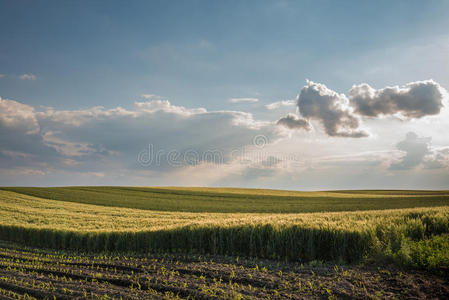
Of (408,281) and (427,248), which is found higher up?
(427,248)

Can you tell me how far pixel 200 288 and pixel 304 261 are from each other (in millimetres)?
4249

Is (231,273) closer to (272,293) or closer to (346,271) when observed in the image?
(272,293)

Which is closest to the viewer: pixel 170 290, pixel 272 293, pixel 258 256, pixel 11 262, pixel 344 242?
pixel 272 293

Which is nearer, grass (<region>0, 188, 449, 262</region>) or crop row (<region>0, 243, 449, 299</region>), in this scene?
crop row (<region>0, 243, 449, 299</region>)

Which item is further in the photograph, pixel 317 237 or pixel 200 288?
pixel 317 237

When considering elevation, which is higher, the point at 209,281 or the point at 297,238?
the point at 297,238

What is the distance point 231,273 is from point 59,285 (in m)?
4.92

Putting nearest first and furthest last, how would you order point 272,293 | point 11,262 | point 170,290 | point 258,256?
point 272,293
point 170,290
point 258,256
point 11,262

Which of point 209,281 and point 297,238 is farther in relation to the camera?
point 297,238

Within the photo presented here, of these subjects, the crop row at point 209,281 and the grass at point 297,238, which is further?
the grass at point 297,238

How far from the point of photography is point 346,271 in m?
7.88

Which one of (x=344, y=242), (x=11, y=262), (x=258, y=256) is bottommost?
(x=11, y=262)

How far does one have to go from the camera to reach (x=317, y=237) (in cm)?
991

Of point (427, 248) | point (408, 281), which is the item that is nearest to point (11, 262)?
point (408, 281)
